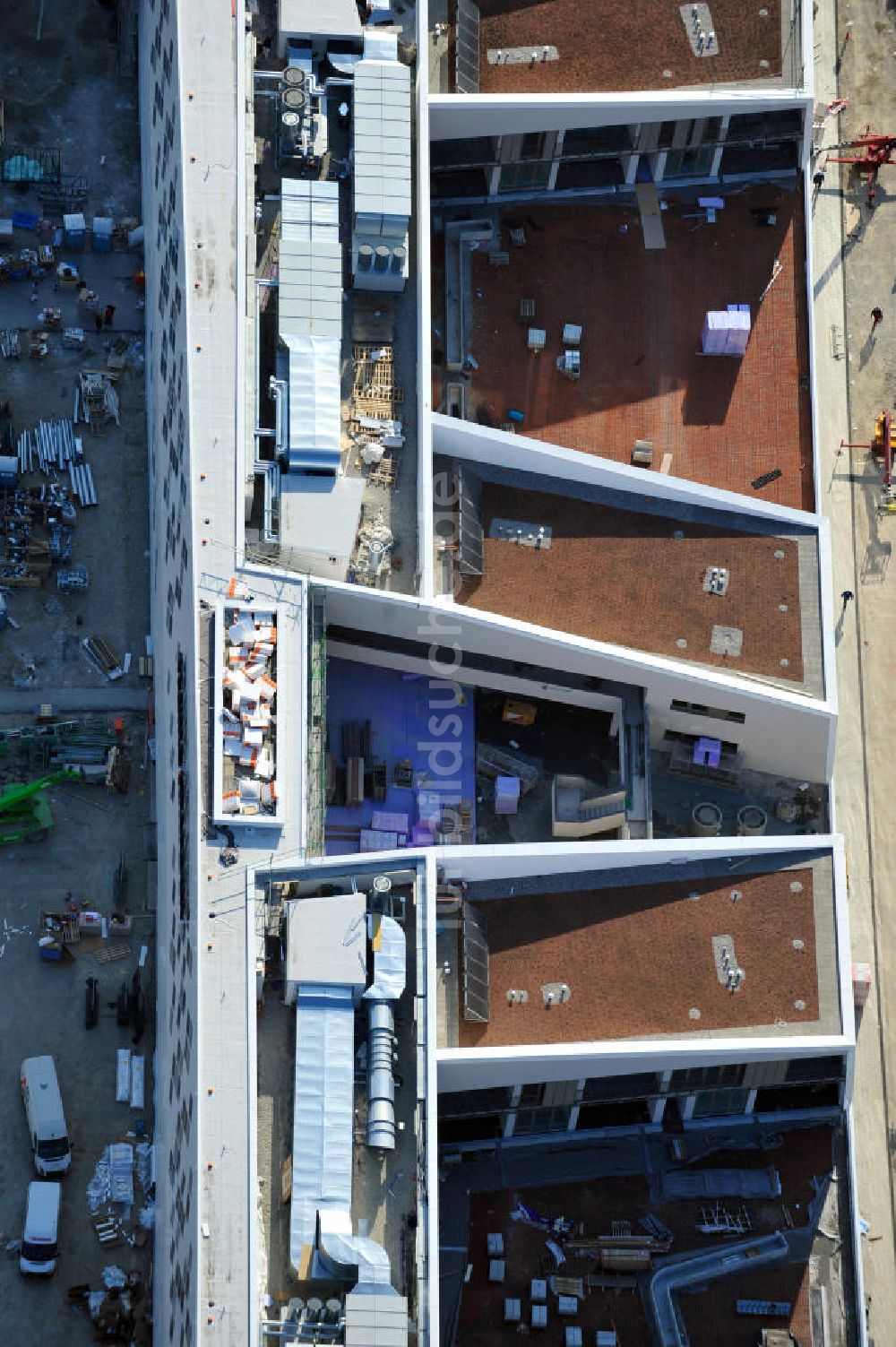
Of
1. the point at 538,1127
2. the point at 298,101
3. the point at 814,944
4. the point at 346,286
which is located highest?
the point at 298,101

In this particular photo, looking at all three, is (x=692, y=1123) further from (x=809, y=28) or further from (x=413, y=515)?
(x=809, y=28)

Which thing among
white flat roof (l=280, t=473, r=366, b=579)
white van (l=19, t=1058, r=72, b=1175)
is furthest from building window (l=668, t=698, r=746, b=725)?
white van (l=19, t=1058, r=72, b=1175)

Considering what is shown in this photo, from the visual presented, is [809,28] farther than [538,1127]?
Yes

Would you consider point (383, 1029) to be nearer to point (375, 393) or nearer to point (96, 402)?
point (375, 393)

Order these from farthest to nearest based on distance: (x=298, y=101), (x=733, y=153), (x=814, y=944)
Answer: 1. (x=733, y=153)
2. (x=298, y=101)
3. (x=814, y=944)

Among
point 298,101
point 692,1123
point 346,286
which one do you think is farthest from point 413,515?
point 692,1123

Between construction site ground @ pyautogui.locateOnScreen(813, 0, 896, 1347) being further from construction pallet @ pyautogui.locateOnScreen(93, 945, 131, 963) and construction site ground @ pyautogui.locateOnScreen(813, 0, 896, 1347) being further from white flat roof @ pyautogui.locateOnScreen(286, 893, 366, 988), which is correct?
construction pallet @ pyautogui.locateOnScreen(93, 945, 131, 963)
